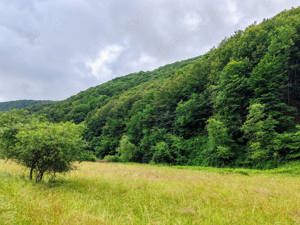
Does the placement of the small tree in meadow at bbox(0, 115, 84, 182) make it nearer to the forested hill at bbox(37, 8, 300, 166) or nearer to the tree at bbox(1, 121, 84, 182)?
the tree at bbox(1, 121, 84, 182)

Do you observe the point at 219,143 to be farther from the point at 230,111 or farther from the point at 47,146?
the point at 47,146

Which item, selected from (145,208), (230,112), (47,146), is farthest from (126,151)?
(145,208)

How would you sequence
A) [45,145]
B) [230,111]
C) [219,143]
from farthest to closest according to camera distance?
[230,111]
[219,143]
[45,145]

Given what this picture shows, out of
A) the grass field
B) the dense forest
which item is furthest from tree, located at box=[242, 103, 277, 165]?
the grass field

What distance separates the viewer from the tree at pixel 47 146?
963cm

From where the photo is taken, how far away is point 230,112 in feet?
117

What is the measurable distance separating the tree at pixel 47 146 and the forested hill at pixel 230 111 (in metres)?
8.80

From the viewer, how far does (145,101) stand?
5909cm

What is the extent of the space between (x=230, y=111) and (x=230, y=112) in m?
0.15

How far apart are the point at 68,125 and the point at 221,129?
2467 centimetres

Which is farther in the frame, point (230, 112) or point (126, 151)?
point (126, 151)

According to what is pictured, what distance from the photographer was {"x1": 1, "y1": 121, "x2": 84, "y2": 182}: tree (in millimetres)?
9633

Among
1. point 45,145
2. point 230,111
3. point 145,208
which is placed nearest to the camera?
point 145,208

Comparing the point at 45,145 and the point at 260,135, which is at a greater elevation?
the point at 260,135
